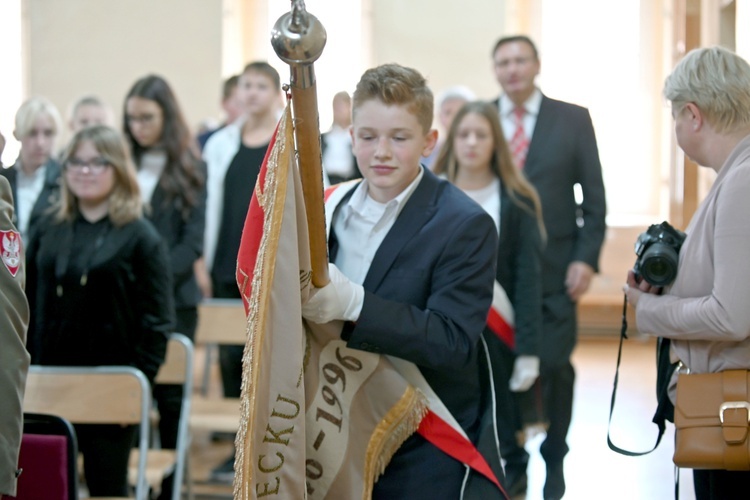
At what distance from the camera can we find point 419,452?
2.17 meters

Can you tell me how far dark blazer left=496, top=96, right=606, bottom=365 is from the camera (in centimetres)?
430

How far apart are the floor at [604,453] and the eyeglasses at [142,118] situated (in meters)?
1.63

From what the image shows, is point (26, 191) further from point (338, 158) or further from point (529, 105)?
point (529, 105)

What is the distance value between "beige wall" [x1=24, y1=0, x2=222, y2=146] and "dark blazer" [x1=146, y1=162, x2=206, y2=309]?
570cm

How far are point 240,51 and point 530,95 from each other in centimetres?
658

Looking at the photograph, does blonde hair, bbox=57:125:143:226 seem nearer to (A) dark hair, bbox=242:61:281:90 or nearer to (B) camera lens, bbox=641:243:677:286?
(A) dark hair, bbox=242:61:281:90

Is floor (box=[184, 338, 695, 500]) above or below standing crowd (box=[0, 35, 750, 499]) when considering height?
below

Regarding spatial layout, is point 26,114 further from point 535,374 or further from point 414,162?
point 414,162

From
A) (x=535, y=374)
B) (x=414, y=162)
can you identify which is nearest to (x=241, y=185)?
(x=535, y=374)

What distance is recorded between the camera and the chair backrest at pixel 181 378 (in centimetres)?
385

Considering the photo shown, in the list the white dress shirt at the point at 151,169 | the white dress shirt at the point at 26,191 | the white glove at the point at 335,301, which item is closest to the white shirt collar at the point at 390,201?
the white glove at the point at 335,301

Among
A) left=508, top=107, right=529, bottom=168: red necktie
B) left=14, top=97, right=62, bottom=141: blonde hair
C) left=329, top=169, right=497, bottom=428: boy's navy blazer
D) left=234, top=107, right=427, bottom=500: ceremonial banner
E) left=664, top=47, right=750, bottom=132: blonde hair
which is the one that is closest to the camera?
left=234, top=107, right=427, bottom=500: ceremonial banner

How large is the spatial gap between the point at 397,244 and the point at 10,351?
2.54 feet

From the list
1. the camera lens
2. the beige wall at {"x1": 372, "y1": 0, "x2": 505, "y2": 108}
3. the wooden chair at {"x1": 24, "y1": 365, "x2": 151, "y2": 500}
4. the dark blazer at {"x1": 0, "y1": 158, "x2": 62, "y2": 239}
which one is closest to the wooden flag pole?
the camera lens
